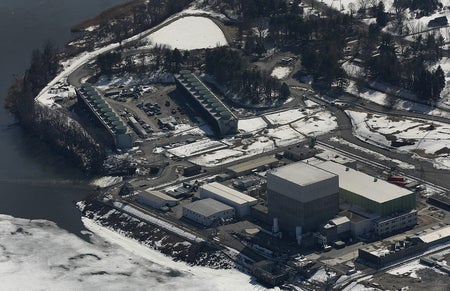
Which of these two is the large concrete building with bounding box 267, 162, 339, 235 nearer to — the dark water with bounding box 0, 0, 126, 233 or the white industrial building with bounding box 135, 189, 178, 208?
the white industrial building with bounding box 135, 189, 178, 208

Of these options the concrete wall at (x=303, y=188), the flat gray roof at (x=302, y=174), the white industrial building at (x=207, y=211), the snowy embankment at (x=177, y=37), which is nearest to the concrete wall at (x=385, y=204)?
the concrete wall at (x=303, y=188)

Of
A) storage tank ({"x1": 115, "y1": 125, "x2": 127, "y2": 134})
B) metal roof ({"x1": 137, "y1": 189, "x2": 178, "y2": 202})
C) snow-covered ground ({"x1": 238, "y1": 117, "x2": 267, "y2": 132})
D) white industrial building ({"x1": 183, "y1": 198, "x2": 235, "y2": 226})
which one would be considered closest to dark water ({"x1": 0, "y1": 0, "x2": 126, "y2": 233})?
metal roof ({"x1": 137, "y1": 189, "x2": 178, "y2": 202})

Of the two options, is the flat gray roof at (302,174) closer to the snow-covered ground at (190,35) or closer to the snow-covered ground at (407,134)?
the snow-covered ground at (407,134)

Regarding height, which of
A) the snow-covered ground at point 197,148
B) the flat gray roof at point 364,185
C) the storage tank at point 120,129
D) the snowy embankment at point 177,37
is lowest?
the snow-covered ground at point 197,148

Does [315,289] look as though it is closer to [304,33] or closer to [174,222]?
[174,222]

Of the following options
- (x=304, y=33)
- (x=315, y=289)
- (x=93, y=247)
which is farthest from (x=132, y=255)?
(x=304, y=33)
